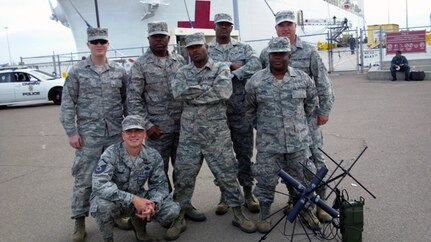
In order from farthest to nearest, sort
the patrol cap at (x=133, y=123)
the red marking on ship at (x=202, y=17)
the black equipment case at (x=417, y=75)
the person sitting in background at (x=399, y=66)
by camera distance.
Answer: the red marking on ship at (x=202, y=17), the person sitting in background at (x=399, y=66), the black equipment case at (x=417, y=75), the patrol cap at (x=133, y=123)

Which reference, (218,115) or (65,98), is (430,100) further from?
(65,98)

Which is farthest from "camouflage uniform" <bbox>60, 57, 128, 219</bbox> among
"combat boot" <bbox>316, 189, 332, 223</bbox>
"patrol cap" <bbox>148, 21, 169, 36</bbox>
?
"combat boot" <bbox>316, 189, 332, 223</bbox>

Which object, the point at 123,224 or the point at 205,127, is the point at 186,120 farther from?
the point at 123,224

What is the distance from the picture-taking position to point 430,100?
403 inches

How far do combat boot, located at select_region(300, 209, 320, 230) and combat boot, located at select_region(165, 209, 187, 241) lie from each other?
3.55 ft

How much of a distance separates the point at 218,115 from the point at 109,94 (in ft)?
3.28

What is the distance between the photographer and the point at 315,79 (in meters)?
3.97

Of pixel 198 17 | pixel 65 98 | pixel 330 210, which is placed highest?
pixel 198 17

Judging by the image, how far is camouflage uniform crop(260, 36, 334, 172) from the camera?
3916mm

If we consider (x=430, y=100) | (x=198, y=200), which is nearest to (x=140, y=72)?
(x=198, y=200)

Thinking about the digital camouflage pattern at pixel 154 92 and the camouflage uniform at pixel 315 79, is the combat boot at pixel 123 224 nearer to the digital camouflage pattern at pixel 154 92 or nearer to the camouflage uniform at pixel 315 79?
the digital camouflage pattern at pixel 154 92

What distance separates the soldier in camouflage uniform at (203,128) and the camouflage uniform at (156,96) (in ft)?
0.74

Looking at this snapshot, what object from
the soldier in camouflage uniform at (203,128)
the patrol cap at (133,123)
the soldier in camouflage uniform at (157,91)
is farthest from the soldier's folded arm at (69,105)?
the soldier in camouflage uniform at (203,128)

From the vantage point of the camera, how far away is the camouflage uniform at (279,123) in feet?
11.7
